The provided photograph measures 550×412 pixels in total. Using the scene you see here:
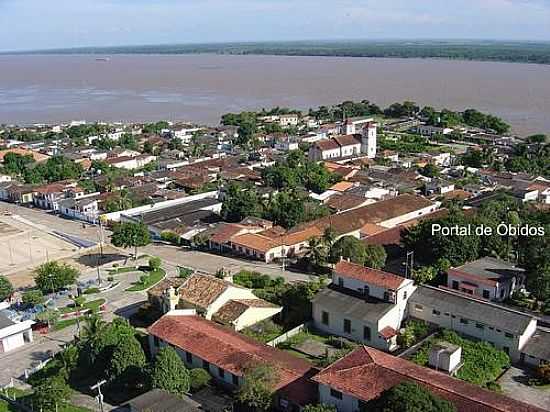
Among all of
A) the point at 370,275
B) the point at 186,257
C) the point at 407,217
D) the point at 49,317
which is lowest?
the point at 186,257

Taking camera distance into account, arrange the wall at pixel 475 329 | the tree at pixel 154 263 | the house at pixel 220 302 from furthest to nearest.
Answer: the tree at pixel 154 263 < the house at pixel 220 302 < the wall at pixel 475 329

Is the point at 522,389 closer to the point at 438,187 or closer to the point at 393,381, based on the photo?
the point at 393,381

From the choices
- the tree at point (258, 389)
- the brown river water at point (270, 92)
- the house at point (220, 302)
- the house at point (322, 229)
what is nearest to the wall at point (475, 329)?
the house at point (220, 302)

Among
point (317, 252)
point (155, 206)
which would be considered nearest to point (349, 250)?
point (317, 252)

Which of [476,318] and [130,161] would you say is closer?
[476,318]

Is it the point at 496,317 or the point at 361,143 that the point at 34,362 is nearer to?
the point at 496,317

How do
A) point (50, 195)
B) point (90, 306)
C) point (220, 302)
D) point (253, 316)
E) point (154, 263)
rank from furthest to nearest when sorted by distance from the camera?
point (50, 195), point (154, 263), point (90, 306), point (220, 302), point (253, 316)

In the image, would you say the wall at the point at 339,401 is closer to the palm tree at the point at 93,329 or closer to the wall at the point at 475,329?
the wall at the point at 475,329
